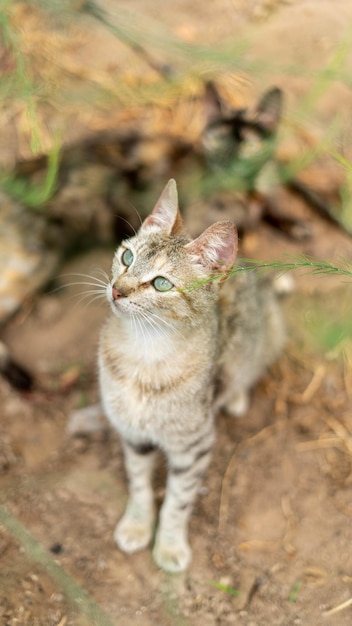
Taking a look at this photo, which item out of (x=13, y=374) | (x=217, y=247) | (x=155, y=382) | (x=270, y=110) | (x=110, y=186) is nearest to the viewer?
(x=217, y=247)

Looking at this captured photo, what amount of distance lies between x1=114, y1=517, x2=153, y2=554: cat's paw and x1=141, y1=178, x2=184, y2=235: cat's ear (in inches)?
47.4

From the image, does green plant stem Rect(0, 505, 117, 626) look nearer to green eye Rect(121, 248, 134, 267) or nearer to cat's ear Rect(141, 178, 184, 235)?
green eye Rect(121, 248, 134, 267)

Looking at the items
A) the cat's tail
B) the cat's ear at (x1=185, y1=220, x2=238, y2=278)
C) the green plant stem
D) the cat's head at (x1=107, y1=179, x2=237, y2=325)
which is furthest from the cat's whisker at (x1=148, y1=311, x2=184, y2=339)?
the cat's tail

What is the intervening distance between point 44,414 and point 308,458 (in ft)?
4.20

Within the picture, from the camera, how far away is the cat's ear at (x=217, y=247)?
1816mm

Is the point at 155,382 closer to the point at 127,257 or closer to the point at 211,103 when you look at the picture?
the point at 127,257

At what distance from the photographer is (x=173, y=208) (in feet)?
6.72

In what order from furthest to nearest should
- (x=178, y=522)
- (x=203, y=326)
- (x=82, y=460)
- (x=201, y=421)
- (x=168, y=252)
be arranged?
(x=82, y=460)
(x=178, y=522)
(x=201, y=421)
(x=203, y=326)
(x=168, y=252)

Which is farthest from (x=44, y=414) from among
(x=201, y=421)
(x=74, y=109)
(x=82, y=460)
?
(x=74, y=109)

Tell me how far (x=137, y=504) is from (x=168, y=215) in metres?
1.19

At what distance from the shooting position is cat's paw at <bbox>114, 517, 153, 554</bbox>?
7.99 feet

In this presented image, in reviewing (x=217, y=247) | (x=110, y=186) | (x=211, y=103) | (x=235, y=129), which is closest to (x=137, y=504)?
(x=217, y=247)

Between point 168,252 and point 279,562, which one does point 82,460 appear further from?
point 168,252

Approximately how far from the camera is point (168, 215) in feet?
6.83
